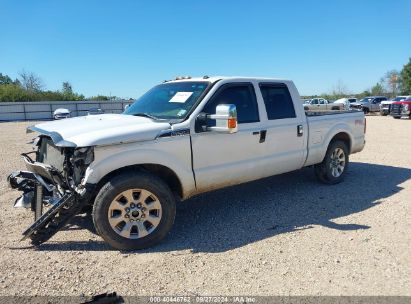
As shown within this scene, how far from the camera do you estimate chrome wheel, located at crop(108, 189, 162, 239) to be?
3.89 meters

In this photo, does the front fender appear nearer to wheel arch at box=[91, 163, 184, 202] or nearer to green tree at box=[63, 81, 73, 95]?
wheel arch at box=[91, 163, 184, 202]

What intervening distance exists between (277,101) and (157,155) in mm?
2336

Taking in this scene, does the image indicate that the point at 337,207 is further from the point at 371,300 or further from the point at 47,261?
the point at 47,261

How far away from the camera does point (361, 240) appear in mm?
4102

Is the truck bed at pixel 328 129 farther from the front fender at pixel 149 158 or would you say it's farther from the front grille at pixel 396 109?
the front grille at pixel 396 109

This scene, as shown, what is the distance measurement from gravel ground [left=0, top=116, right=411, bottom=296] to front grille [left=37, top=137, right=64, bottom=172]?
901 millimetres

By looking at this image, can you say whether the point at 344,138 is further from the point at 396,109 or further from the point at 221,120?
the point at 396,109

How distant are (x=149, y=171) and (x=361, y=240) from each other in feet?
8.54

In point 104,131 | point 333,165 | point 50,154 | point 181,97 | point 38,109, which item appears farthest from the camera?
point 38,109

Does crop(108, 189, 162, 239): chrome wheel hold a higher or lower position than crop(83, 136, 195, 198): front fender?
lower

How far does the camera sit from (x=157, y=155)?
4020 millimetres

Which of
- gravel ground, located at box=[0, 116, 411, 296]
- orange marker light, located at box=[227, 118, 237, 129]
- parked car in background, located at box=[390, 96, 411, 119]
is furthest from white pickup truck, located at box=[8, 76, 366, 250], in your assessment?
parked car in background, located at box=[390, 96, 411, 119]

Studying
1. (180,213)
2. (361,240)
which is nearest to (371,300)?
(361,240)

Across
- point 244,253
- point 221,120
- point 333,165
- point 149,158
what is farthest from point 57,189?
point 333,165
